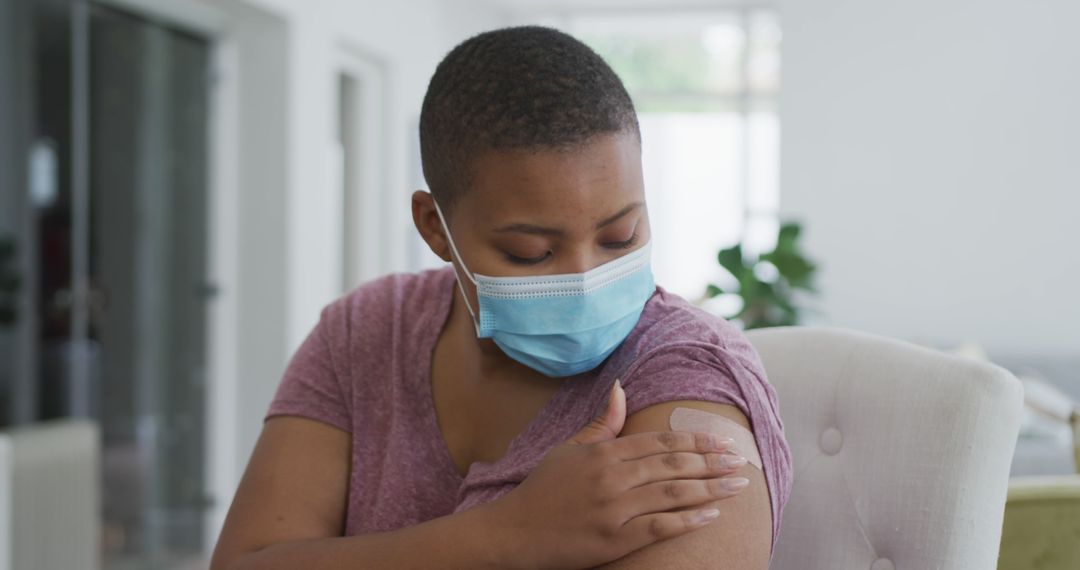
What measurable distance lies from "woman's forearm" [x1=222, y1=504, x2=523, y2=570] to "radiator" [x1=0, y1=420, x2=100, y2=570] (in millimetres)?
2216

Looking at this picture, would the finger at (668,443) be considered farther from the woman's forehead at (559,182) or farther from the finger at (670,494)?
the woman's forehead at (559,182)

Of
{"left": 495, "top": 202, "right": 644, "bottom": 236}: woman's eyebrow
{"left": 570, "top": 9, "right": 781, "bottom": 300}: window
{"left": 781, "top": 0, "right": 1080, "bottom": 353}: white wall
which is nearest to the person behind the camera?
{"left": 495, "top": 202, "right": 644, "bottom": 236}: woman's eyebrow

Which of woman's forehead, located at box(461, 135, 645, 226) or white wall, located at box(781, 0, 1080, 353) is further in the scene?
white wall, located at box(781, 0, 1080, 353)

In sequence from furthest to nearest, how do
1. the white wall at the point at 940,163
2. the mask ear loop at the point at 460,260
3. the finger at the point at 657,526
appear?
the white wall at the point at 940,163, the mask ear loop at the point at 460,260, the finger at the point at 657,526

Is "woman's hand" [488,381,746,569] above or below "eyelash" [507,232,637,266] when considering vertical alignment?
below

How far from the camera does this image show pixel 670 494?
0.81 metres

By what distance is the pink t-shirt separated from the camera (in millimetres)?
892

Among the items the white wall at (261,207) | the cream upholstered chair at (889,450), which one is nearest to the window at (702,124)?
the white wall at (261,207)

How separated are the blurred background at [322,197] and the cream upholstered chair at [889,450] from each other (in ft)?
7.29

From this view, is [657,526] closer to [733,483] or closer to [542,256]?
[733,483]

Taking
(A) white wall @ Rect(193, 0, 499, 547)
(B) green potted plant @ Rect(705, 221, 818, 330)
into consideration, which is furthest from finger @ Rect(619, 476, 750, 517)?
(A) white wall @ Rect(193, 0, 499, 547)

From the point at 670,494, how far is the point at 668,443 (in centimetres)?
4

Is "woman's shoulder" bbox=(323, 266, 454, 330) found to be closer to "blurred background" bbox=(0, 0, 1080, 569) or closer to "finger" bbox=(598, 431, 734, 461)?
"finger" bbox=(598, 431, 734, 461)

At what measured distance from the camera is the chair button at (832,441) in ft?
3.62
